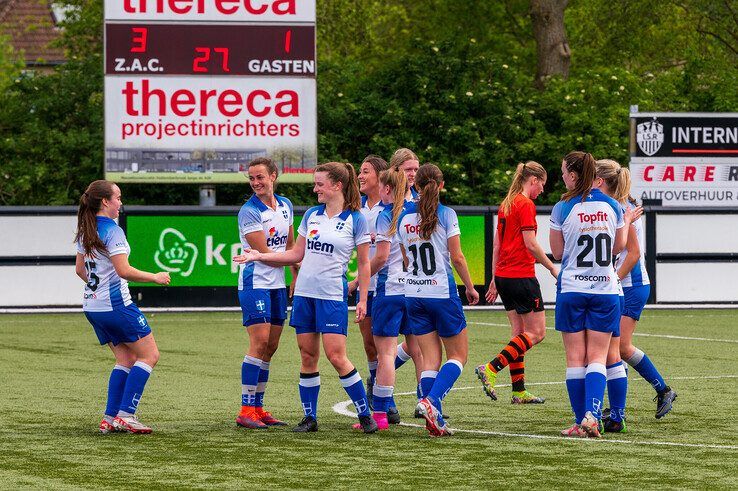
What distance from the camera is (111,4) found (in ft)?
74.0

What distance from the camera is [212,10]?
22688 millimetres

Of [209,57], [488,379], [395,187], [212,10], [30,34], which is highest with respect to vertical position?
[30,34]

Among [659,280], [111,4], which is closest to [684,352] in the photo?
[659,280]

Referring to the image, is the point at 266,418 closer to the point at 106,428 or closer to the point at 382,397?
the point at 382,397

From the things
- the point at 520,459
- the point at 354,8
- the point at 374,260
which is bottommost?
the point at 520,459

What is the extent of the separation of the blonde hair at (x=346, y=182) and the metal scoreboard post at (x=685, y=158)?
51.0 ft

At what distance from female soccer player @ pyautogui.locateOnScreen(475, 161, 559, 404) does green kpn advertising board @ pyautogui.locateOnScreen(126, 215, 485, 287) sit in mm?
9745

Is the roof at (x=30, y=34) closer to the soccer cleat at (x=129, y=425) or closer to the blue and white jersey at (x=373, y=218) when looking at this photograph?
the blue and white jersey at (x=373, y=218)

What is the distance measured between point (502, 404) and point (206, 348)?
5.98 meters

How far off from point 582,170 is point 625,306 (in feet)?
5.49

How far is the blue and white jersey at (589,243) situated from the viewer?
9.70 m

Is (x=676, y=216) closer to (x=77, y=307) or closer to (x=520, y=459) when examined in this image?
(x=77, y=307)

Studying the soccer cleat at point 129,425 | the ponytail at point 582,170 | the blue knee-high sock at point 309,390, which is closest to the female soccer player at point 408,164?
the ponytail at point 582,170

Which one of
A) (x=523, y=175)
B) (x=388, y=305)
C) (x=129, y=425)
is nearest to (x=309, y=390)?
(x=388, y=305)
